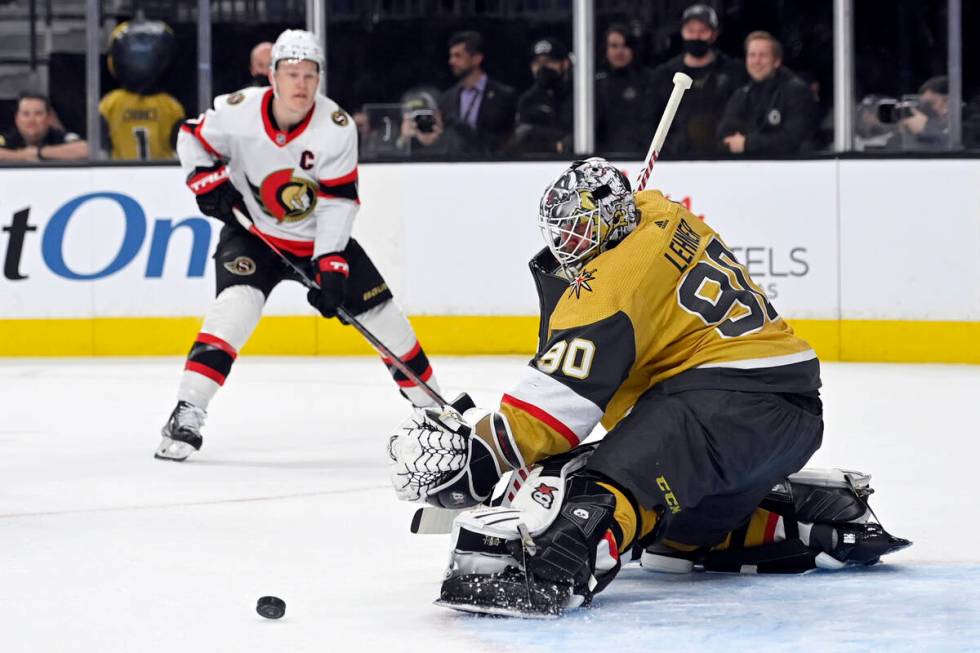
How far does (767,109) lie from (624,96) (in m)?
0.60

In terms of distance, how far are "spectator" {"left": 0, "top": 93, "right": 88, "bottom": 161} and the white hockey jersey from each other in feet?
8.46

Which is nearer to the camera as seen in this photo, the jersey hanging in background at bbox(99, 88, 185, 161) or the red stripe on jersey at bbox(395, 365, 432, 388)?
the red stripe on jersey at bbox(395, 365, 432, 388)

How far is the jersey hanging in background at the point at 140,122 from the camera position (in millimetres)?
7551

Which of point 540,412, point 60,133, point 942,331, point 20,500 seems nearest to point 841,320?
point 942,331

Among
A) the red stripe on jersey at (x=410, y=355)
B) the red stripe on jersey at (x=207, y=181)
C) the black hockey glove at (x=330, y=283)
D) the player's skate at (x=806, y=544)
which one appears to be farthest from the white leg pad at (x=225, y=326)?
the player's skate at (x=806, y=544)

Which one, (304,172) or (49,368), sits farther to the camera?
(49,368)

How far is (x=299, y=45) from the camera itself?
4961 mm

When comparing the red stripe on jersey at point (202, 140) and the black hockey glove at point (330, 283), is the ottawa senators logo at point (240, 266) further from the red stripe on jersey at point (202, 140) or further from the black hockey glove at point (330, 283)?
the red stripe on jersey at point (202, 140)

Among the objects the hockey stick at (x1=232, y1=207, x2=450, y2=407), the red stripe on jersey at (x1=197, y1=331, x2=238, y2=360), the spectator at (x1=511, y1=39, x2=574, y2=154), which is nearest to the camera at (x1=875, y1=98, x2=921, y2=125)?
the spectator at (x1=511, y1=39, x2=574, y2=154)

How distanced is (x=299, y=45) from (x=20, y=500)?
154cm

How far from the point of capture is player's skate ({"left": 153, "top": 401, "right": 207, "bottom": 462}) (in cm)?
478

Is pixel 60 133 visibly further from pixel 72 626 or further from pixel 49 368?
pixel 72 626

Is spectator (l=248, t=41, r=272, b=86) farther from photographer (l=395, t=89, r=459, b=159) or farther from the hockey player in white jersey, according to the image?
the hockey player in white jersey

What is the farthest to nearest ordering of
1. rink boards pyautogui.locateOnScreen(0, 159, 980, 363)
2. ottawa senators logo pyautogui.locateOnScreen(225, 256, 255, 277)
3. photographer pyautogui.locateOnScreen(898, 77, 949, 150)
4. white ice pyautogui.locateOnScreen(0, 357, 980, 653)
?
rink boards pyautogui.locateOnScreen(0, 159, 980, 363)
photographer pyautogui.locateOnScreen(898, 77, 949, 150)
ottawa senators logo pyautogui.locateOnScreen(225, 256, 255, 277)
white ice pyautogui.locateOnScreen(0, 357, 980, 653)
